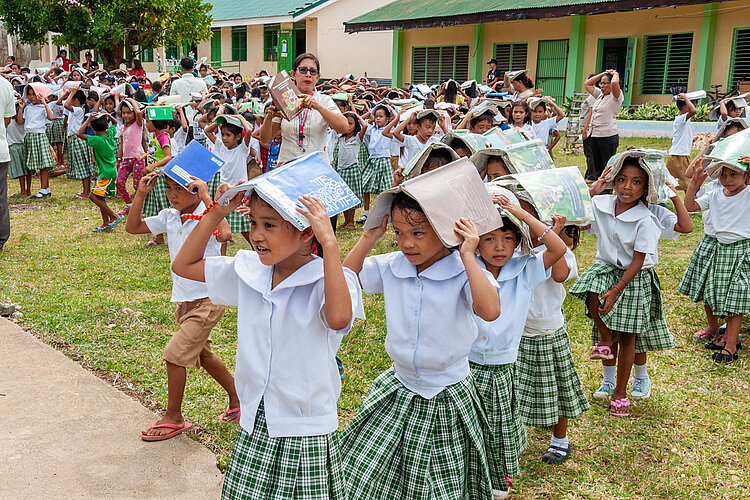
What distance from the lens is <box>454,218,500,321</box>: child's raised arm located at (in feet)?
8.09

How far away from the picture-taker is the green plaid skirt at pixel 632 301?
406 centimetres

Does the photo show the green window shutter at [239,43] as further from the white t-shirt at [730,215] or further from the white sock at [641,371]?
the white sock at [641,371]

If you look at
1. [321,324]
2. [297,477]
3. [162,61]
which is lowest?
[297,477]

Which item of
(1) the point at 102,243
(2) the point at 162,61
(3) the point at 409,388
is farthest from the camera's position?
(2) the point at 162,61

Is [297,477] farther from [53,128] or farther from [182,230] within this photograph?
[53,128]

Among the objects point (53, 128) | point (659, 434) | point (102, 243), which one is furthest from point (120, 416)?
point (53, 128)

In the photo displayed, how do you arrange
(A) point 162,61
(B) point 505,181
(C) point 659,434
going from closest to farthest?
(B) point 505,181, (C) point 659,434, (A) point 162,61

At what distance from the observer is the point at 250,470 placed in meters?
2.38

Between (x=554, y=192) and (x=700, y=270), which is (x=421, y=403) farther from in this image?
(x=700, y=270)

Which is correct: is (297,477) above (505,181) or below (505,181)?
below

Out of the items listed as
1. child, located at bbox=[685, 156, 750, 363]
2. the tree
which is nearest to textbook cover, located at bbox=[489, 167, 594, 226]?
child, located at bbox=[685, 156, 750, 363]

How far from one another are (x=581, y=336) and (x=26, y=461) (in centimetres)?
350

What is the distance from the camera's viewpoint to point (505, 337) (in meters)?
3.05

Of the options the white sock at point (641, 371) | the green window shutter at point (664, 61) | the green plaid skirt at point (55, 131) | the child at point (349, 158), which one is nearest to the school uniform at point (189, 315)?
the white sock at point (641, 371)
